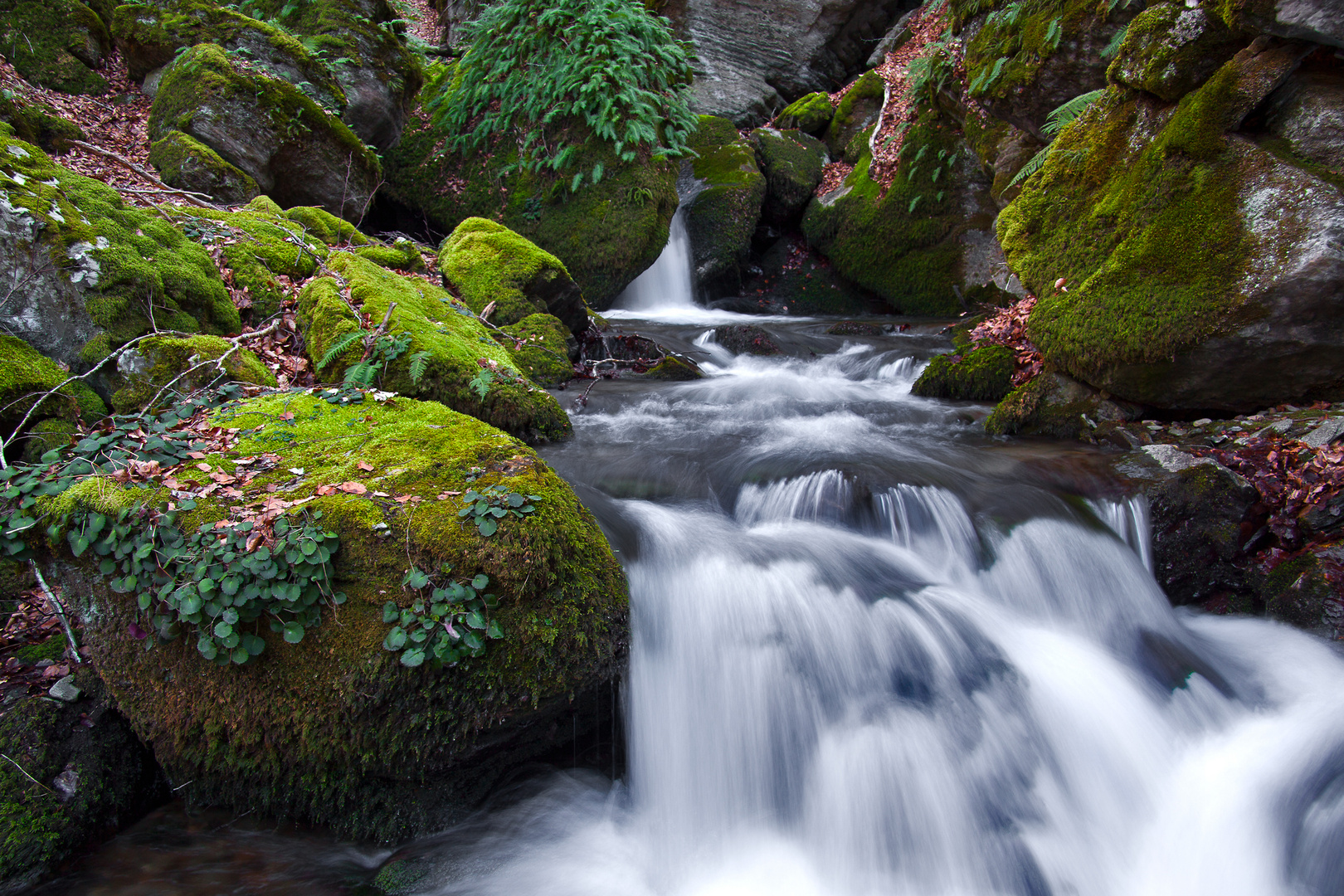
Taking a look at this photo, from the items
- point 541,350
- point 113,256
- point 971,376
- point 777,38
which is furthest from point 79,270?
point 777,38

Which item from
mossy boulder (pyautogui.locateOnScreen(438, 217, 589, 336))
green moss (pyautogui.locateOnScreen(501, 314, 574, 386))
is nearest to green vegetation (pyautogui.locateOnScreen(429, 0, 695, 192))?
mossy boulder (pyautogui.locateOnScreen(438, 217, 589, 336))

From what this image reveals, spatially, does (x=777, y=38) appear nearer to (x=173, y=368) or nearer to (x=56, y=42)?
(x=56, y=42)

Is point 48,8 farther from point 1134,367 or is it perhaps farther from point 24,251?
point 1134,367

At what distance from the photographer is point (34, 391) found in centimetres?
357

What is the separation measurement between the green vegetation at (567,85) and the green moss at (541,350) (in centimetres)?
430

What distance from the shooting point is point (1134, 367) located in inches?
205

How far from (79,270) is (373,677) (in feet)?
11.6

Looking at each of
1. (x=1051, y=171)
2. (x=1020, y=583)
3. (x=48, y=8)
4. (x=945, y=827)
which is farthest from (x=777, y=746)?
(x=48, y=8)

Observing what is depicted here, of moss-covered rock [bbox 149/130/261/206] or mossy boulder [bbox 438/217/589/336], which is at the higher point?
moss-covered rock [bbox 149/130/261/206]

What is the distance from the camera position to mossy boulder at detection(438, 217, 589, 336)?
773 centimetres

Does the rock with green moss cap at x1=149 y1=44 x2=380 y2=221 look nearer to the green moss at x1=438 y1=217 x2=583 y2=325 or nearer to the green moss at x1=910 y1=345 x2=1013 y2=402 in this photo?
the green moss at x1=438 y1=217 x2=583 y2=325

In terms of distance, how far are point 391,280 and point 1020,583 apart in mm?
5985

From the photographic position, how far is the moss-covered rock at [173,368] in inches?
152

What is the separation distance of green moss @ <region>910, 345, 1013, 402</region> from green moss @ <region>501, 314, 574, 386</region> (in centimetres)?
420
